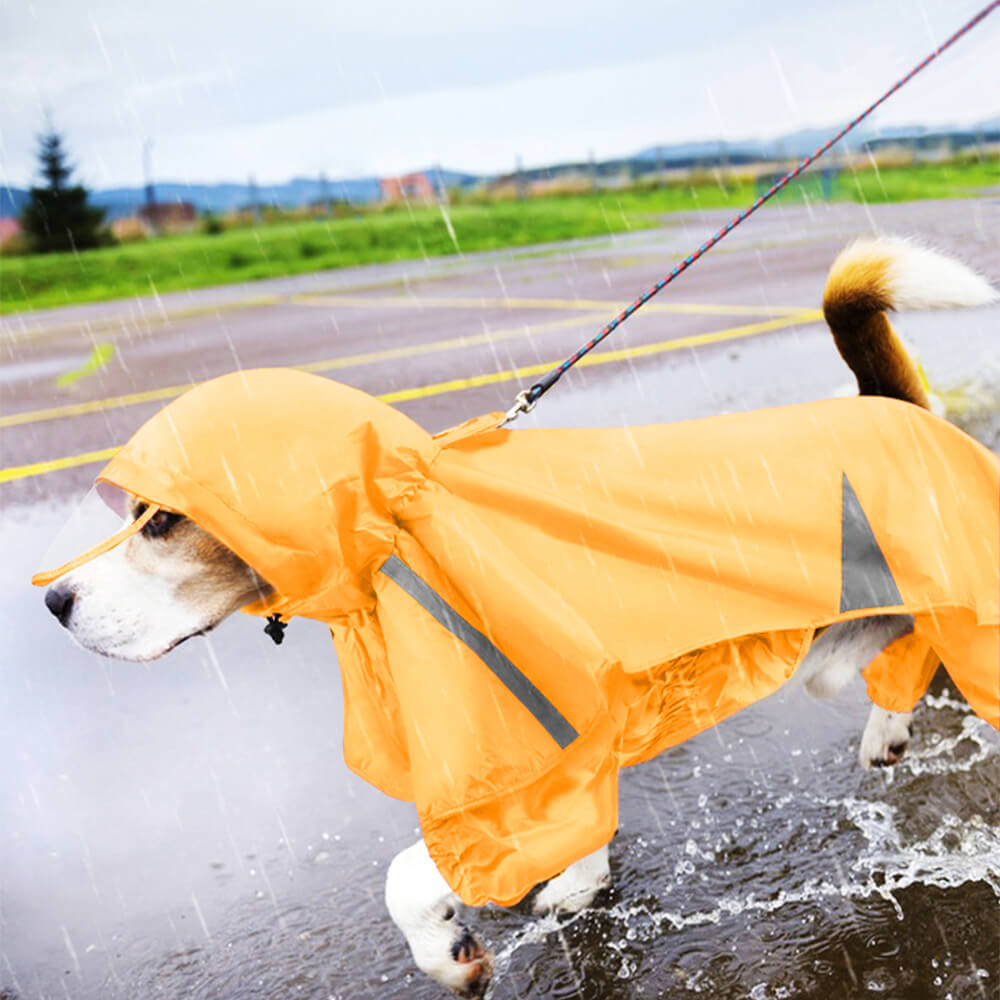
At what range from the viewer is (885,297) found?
110 inches

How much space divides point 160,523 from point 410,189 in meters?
22.5

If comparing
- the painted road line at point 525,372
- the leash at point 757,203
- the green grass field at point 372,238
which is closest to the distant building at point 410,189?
the green grass field at point 372,238

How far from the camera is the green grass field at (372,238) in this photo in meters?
17.1

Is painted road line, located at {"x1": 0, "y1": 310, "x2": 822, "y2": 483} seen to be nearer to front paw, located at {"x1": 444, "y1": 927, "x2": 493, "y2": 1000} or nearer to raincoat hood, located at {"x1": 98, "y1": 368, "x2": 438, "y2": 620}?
raincoat hood, located at {"x1": 98, "y1": 368, "x2": 438, "y2": 620}

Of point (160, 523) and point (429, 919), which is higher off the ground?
point (160, 523)

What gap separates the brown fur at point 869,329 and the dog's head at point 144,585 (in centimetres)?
155

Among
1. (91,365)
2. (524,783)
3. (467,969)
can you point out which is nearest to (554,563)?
(524,783)

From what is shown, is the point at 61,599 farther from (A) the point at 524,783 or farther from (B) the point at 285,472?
(A) the point at 524,783

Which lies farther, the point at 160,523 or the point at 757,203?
the point at 757,203

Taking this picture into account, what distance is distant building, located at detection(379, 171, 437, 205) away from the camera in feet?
77.2

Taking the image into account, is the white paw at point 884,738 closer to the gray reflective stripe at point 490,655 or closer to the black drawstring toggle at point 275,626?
the gray reflective stripe at point 490,655

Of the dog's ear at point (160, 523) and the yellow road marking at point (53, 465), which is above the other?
the yellow road marking at point (53, 465)

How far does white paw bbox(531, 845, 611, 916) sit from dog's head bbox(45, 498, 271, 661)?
1063 millimetres

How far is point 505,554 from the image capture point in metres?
2.24
